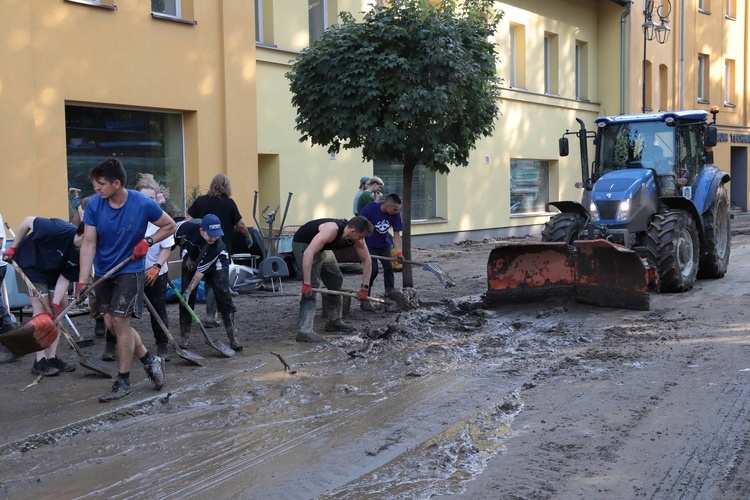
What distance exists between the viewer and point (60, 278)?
25.0 ft

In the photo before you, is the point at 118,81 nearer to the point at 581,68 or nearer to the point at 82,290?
the point at 82,290

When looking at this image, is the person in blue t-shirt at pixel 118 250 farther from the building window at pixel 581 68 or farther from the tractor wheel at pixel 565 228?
the building window at pixel 581 68

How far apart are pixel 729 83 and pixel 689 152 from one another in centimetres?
2354

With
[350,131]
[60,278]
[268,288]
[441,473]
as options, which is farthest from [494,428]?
[268,288]

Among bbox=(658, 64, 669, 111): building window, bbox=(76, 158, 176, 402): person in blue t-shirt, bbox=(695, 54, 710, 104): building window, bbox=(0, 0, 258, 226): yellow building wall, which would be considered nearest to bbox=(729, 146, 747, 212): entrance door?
bbox=(695, 54, 710, 104): building window

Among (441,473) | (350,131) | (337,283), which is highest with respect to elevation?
(350,131)

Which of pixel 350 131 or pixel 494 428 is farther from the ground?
pixel 350 131

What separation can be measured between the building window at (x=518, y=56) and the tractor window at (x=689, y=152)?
36.0 feet

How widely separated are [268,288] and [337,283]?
3503 mm

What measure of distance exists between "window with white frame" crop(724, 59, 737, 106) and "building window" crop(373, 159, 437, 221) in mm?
18024

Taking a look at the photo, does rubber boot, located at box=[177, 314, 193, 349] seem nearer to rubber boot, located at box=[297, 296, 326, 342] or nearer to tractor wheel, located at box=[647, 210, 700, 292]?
rubber boot, located at box=[297, 296, 326, 342]

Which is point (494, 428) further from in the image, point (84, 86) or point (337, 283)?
point (84, 86)

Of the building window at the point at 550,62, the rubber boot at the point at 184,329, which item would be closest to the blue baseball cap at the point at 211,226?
the rubber boot at the point at 184,329

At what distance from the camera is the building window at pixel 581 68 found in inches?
1067
